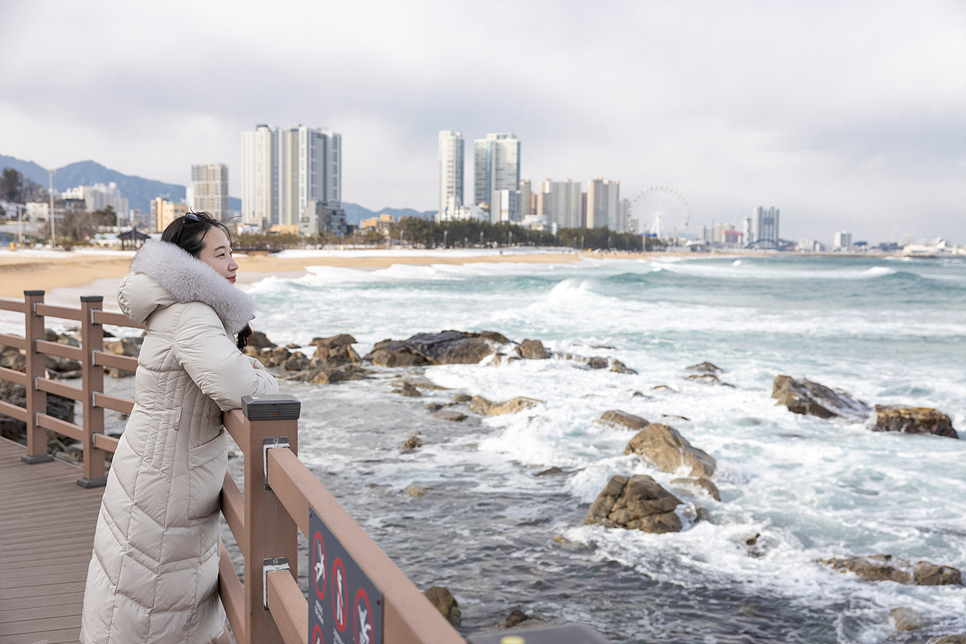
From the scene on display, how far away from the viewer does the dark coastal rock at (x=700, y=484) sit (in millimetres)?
6746

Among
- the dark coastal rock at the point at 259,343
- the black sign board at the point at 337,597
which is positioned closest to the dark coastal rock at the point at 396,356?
the dark coastal rock at the point at 259,343

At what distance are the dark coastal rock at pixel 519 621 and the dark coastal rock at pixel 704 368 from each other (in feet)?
33.6

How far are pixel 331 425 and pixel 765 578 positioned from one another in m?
5.95

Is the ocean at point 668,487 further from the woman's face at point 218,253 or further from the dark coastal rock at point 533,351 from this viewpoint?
the woman's face at point 218,253

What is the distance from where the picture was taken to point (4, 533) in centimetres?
395

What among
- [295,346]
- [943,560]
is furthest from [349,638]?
[295,346]

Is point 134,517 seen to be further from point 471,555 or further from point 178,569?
point 471,555

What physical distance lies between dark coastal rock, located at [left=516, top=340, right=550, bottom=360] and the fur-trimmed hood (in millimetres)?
13199

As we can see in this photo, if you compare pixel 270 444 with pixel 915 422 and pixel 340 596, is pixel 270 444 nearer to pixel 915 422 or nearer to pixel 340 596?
pixel 340 596

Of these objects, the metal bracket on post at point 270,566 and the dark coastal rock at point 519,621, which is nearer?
the metal bracket on post at point 270,566

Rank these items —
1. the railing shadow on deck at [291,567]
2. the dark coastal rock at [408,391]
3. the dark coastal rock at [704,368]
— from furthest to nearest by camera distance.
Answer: the dark coastal rock at [704,368]
the dark coastal rock at [408,391]
the railing shadow on deck at [291,567]

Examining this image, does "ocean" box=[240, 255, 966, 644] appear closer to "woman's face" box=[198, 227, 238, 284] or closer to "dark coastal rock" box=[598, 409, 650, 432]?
"dark coastal rock" box=[598, 409, 650, 432]

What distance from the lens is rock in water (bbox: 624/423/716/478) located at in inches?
287

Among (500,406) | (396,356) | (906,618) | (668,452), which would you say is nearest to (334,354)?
(396,356)
